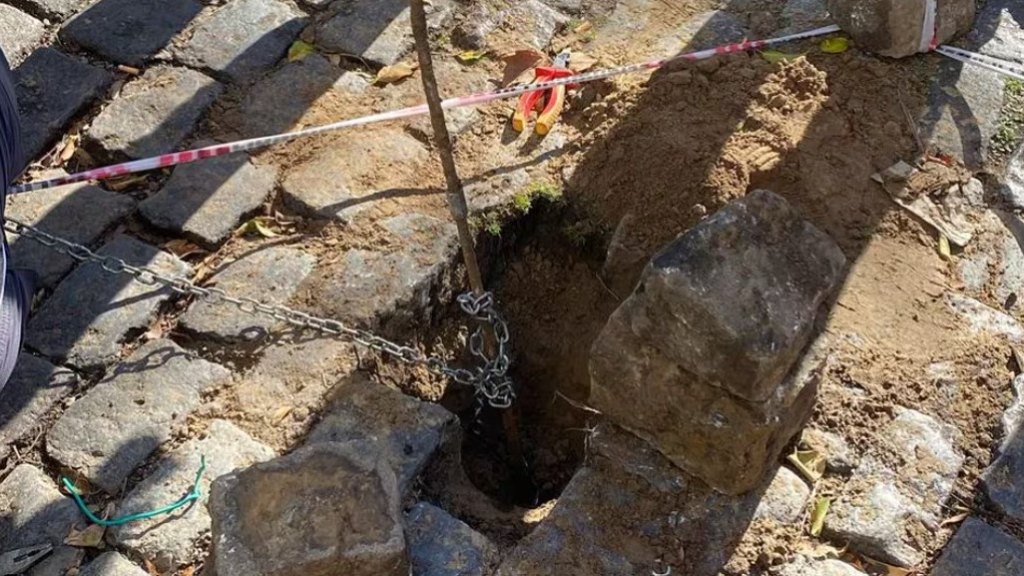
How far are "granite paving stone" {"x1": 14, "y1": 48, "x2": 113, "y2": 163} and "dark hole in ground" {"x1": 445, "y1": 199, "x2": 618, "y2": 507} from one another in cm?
189

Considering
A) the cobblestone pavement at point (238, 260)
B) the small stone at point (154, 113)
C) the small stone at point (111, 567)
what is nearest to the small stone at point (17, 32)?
the cobblestone pavement at point (238, 260)

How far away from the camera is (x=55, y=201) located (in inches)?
164

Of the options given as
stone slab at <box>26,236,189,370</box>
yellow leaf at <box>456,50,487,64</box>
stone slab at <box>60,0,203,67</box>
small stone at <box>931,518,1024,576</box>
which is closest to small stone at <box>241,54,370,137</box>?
yellow leaf at <box>456,50,487,64</box>

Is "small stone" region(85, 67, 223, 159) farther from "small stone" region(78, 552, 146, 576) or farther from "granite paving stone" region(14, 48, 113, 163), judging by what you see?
"small stone" region(78, 552, 146, 576)

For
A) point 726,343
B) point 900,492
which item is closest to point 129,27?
point 726,343

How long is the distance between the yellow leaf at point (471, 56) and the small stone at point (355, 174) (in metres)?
0.57

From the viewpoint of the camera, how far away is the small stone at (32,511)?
323 cm

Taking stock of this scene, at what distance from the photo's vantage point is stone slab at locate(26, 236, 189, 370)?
3719 mm

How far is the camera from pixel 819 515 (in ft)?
10.8

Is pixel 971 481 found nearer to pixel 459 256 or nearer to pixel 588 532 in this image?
pixel 588 532

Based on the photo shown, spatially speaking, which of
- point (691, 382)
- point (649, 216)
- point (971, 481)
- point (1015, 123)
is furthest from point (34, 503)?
point (1015, 123)

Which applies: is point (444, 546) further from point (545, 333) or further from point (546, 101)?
point (546, 101)

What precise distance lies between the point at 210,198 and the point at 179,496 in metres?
1.34

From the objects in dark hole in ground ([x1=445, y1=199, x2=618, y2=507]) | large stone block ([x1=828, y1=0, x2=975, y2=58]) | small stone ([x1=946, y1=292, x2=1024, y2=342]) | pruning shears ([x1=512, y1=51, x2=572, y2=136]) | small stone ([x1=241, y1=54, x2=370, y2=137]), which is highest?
large stone block ([x1=828, y1=0, x2=975, y2=58])
